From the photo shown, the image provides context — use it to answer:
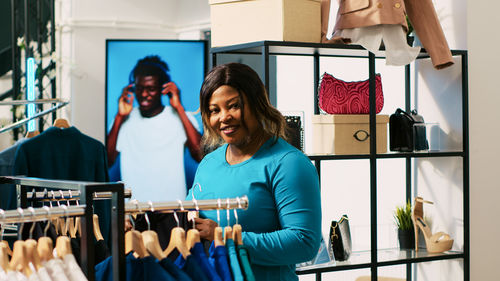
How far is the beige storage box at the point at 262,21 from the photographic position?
9.64ft

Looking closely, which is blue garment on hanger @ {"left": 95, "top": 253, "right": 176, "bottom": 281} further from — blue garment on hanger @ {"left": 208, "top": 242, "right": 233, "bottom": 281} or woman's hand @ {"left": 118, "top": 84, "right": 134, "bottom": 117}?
woman's hand @ {"left": 118, "top": 84, "right": 134, "bottom": 117}

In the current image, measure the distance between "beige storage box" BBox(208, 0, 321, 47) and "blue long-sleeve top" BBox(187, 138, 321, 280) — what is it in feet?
3.39

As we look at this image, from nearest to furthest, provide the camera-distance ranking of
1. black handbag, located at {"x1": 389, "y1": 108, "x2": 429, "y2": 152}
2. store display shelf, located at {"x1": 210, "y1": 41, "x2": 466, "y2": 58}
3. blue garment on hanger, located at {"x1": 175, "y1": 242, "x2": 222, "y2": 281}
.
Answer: blue garment on hanger, located at {"x1": 175, "y1": 242, "x2": 222, "y2": 281}, store display shelf, located at {"x1": 210, "y1": 41, "x2": 466, "y2": 58}, black handbag, located at {"x1": 389, "y1": 108, "x2": 429, "y2": 152}

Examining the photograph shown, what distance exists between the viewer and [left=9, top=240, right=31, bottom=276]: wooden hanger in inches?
53.7

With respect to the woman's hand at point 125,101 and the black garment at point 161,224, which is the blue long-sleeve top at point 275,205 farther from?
the woman's hand at point 125,101

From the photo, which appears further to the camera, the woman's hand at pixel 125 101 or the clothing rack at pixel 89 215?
the woman's hand at pixel 125 101

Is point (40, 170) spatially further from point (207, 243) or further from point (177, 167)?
point (177, 167)

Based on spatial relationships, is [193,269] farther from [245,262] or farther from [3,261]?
[3,261]

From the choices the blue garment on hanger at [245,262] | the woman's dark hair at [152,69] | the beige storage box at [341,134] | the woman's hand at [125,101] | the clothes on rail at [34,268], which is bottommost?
the blue garment on hanger at [245,262]

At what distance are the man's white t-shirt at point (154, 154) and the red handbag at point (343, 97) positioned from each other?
9.14ft

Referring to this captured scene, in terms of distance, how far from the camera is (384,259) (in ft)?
11.2

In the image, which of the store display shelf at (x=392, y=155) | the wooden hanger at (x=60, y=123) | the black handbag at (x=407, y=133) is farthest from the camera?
the wooden hanger at (x=60, y=123)

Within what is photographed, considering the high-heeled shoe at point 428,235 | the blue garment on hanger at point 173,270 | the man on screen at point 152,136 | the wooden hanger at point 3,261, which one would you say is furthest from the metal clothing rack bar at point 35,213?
the man on screen at point 152,136

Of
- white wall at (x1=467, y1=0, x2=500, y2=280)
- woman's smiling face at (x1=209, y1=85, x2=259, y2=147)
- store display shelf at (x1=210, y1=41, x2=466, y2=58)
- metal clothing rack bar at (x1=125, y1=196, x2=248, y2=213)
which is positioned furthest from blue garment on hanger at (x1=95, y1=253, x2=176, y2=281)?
white wall at (x1=467, y1=0, x2=500, y2=280)
